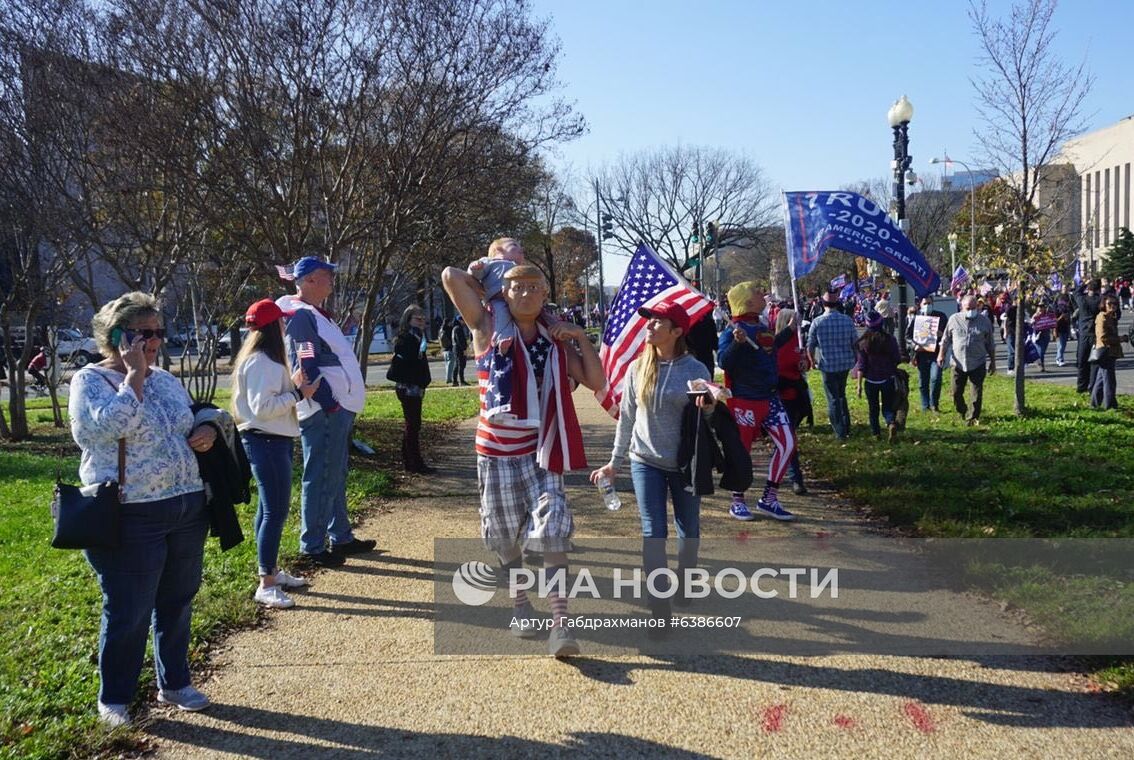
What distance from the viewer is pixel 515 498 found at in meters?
4.60

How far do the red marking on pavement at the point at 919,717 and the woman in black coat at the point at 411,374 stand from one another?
20.6ft

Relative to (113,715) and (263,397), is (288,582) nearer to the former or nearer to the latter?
(263,397)

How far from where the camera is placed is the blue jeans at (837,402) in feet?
33.5

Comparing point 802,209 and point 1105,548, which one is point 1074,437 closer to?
point 802,209

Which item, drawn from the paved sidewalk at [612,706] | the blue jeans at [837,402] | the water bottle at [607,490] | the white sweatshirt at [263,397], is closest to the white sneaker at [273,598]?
the paved sidewalk at [612,706]

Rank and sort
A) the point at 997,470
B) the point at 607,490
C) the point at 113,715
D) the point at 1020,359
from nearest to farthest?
the point at 113,715, the point at 607,490, the point at 997,470, the point at 1020,359

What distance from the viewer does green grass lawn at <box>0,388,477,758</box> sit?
149 inches

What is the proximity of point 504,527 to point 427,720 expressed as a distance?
1.08 meters

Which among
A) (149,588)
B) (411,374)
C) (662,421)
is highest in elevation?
(411,374)

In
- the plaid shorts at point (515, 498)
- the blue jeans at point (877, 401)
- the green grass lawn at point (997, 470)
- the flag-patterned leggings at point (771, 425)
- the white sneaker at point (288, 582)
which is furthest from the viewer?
the blue jeans at point (877, 401)

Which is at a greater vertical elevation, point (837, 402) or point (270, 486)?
point (837, 402)

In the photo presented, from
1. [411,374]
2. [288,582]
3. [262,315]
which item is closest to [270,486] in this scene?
[288,582]

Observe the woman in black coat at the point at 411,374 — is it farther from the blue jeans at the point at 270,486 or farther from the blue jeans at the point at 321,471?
the blue jeans at the point at 270,486

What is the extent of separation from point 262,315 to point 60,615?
2131 mm
